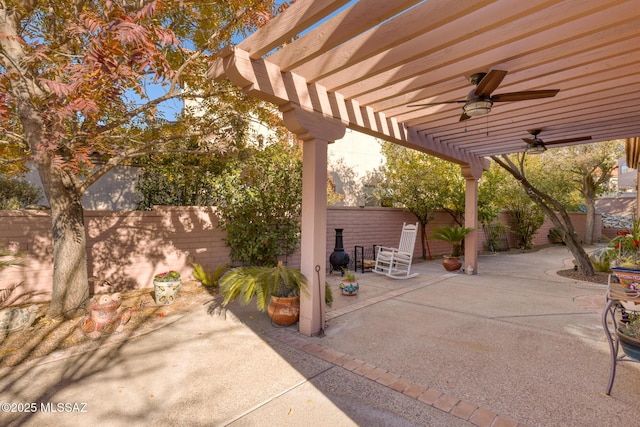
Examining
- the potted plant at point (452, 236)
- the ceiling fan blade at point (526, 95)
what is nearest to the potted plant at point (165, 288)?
the ceiling fan blade at point (526, 95)

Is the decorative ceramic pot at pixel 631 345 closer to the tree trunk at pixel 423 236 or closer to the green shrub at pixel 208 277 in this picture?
the green shrub at pixel 208 277

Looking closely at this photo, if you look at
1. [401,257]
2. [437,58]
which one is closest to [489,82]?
[437,58]

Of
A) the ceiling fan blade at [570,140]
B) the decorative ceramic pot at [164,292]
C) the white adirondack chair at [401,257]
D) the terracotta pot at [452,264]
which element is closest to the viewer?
the decorative ceramic pot at [164,292]

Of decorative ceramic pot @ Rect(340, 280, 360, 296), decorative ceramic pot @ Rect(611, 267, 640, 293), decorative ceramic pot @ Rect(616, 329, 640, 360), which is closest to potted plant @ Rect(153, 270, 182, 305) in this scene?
decorative ceramic pot @ Rect(340, 280, 360, 296)

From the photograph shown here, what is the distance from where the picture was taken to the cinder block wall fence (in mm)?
4441

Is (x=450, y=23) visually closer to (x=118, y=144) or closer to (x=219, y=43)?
(x=219, y=43)

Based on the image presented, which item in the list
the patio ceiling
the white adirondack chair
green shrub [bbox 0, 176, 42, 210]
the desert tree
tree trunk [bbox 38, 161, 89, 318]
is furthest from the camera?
the white adirondack chair

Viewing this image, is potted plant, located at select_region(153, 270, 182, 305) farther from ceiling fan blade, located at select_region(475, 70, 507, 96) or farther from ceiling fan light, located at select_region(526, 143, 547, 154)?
ceiling fan light, located at select_region(526, 143, 547, 154)

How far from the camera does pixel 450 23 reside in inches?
100

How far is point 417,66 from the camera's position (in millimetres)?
3051

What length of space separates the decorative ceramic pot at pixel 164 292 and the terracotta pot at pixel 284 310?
1635 millimetres

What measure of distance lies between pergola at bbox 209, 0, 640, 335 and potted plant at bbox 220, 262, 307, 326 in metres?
0.23

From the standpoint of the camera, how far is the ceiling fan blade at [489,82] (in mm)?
2794

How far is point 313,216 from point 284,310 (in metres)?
1.13
